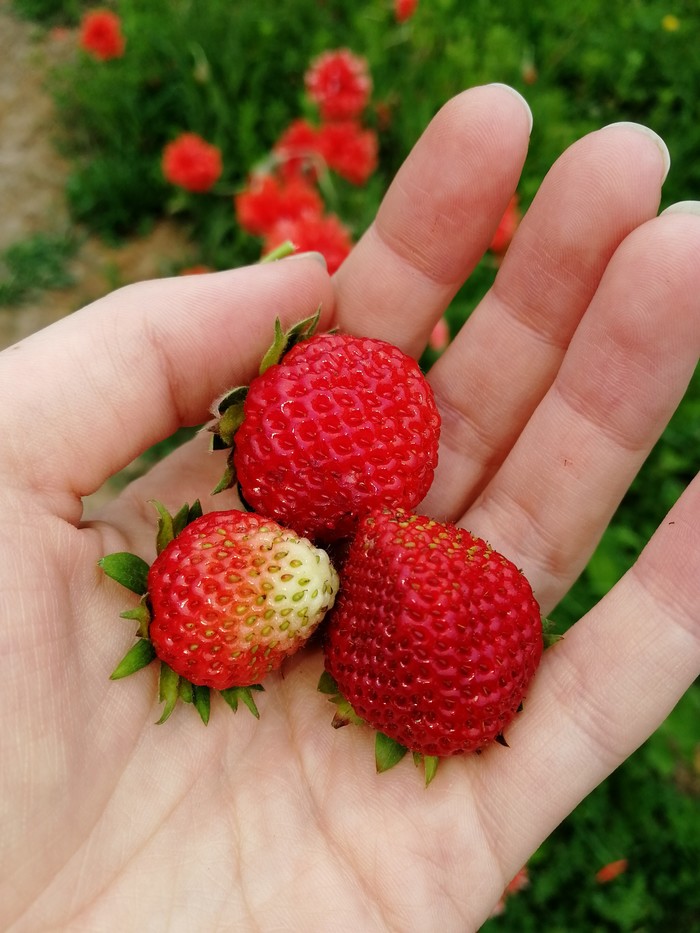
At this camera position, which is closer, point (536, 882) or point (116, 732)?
point (116, 732)

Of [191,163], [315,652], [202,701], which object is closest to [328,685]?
[315,652]

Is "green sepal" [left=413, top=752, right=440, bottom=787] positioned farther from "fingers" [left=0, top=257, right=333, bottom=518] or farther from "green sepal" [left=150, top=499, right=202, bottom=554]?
"fingers" [left=0, top=257, right=333, bottom=518]

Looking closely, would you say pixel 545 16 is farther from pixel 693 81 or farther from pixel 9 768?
pixel 9 768

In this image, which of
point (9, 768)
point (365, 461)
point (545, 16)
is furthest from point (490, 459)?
point (545, 16)

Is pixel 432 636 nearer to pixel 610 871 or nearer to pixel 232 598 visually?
pixel 232 598

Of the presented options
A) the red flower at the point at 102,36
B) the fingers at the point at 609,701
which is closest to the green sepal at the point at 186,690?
the fingers at the point at 609,701

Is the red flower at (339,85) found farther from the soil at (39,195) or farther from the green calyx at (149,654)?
the green calyx at (149,654)
